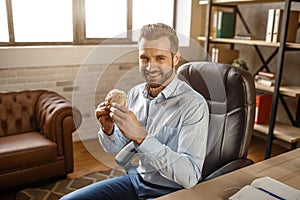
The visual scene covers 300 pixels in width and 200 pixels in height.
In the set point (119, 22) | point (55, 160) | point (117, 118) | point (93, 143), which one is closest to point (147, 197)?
point (93, 143)

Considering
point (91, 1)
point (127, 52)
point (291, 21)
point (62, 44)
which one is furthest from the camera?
point (62, 44)

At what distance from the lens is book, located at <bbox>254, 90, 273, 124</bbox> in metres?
2.68

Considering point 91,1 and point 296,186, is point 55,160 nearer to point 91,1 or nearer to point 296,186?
point 91,1

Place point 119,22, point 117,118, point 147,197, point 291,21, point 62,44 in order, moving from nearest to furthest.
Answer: point 117,118 → point 147,197 → point 291,21 → point 119,22 → point 62,44

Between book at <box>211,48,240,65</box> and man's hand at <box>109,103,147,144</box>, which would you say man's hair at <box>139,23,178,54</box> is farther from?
book at <box>211,48,240,65</box>

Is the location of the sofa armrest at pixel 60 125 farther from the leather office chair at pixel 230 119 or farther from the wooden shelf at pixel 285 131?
the wooden shelf at pixel 285 131

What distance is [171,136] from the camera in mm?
1069

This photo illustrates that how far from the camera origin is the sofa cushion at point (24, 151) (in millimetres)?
1991

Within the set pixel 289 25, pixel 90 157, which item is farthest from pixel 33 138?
pixel 289 25

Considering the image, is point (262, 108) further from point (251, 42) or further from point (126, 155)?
point (126, 155)

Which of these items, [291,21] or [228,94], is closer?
[228,94]

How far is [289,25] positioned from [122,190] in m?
1.95

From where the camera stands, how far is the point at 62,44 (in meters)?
3.03

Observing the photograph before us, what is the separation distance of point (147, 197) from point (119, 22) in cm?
186
